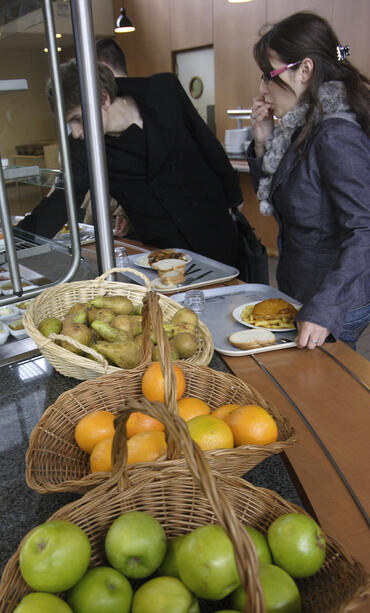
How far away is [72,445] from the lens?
0.88 m

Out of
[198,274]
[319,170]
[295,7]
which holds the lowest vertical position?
[198,274]

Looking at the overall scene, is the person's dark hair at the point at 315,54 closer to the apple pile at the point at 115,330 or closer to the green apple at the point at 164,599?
the apple pile at the point at 115,330

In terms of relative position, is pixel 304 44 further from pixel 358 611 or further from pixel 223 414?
pixel 358 611

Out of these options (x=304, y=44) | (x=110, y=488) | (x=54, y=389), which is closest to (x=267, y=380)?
(x=54, y=389)

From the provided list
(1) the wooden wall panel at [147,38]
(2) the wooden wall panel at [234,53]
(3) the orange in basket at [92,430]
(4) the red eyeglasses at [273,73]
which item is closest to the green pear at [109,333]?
(3) the orange in basket at [92,430]

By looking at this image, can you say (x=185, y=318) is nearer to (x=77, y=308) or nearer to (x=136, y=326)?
(x=136, y=326)

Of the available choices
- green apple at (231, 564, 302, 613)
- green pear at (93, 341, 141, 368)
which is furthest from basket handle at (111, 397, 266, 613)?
green pear at (93, 341, 141, 368)

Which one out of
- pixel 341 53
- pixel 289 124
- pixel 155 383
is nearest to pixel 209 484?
pixel 155 383

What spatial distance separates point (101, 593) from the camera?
545 millimetres

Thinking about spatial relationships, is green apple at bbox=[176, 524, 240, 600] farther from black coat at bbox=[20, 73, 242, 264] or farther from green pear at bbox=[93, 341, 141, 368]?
black coat at bbox=[20, 73, 242, 264]

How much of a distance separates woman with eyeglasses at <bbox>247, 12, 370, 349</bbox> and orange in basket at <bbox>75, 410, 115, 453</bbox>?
2.24 feet

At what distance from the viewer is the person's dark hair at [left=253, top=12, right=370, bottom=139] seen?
160 centimetres

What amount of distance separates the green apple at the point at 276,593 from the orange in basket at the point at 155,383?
38 centimetres

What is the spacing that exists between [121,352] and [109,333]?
0.08 m
